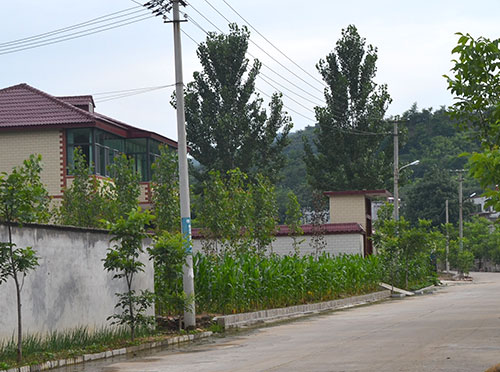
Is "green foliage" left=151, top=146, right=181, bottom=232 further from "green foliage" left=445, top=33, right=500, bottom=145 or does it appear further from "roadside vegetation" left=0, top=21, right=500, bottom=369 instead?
"green foliage" left=445, top=33, right=500, bottom=145

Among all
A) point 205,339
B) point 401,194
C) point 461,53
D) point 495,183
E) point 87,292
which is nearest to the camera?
point 495,183

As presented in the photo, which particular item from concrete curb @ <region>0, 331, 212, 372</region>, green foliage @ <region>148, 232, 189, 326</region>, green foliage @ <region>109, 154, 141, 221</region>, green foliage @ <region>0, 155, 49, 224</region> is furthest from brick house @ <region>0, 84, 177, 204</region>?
green foliage @ <region>0, 155, 49, 224</region>

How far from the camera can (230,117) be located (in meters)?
57.2

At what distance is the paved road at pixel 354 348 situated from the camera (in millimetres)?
13289

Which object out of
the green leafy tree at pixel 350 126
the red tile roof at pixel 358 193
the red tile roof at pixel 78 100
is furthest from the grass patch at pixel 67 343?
the green leafy tree at pixel 350 126

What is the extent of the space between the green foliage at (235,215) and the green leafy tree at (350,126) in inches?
781

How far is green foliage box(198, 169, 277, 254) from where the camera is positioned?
1352 inches

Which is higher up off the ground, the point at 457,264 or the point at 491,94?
the point at 491,94

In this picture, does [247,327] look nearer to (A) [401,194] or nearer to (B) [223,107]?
(B) [223,107]

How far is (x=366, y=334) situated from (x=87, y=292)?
20.2 feet

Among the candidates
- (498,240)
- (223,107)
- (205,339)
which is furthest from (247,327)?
(498,240)

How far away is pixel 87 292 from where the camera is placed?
1877cm

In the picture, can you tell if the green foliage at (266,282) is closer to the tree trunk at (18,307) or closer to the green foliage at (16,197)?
the tree trunk at (18,307)

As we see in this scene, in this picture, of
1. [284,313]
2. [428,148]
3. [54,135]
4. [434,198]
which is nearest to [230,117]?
[54,135]
